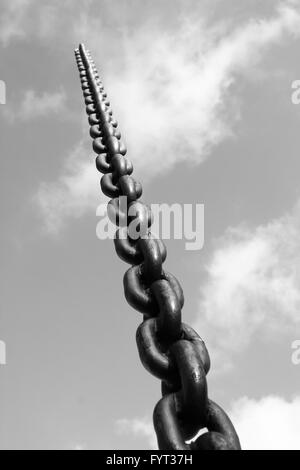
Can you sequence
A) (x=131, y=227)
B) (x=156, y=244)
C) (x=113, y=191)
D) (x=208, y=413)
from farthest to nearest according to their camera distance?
(x=113, y=191)
(x=131, y=227)
(x=156, y=244)
(x=208, y=413)

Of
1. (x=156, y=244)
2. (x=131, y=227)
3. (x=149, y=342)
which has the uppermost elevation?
(x=131, y=227)

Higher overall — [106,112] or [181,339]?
[106,112]

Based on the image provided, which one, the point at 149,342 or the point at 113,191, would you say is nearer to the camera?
the point at 149,342

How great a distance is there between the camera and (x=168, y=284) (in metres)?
1.47

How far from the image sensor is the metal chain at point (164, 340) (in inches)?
45.6

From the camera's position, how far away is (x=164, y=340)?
1.39 m

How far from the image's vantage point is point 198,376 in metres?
1.21

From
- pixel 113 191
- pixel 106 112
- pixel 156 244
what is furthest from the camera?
pixel 106 112

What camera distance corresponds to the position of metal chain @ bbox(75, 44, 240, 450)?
1159 millimetres

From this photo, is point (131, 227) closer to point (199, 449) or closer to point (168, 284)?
point (168, 284)
